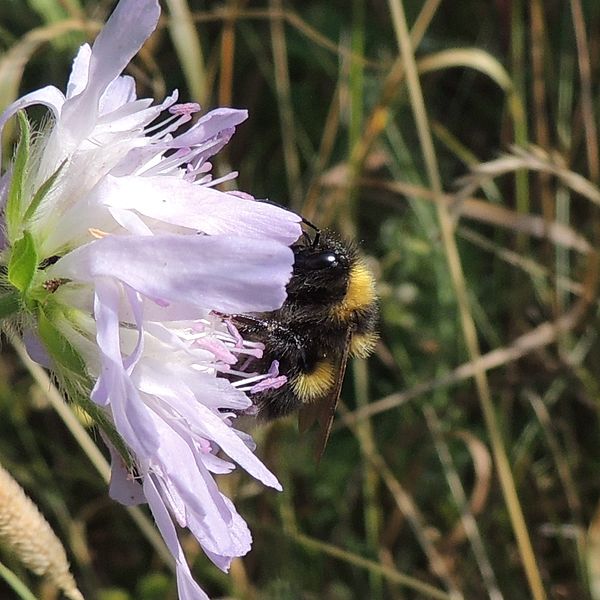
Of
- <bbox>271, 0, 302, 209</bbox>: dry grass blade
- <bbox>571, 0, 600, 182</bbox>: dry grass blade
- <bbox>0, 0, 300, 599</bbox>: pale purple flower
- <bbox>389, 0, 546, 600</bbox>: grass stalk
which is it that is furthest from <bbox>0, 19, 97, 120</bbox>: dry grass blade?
<bbox>571, 0, 600, 182</bbox>: dry grass blade

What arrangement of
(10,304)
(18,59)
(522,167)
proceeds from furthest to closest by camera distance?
(522,167)
(18,59)
(10,304)

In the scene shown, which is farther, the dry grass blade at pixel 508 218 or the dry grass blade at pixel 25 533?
the dry grass blade at pixel 508 218

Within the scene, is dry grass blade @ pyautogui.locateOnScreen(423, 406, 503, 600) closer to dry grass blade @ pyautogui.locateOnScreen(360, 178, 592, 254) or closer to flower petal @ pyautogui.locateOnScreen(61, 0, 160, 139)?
dry grass blade @ pyautogui.locateOnScreen(360, 178, 592, 254)

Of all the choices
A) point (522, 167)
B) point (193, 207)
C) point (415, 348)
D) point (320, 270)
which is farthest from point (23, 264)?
point (415, 348)

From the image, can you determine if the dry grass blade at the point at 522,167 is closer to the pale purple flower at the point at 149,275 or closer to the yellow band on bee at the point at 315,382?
the yellow band on bee at the point at 315,382

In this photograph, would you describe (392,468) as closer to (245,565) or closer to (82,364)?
(245,565)

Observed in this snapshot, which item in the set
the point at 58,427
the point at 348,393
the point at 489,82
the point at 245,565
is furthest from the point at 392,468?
the point at 489,82

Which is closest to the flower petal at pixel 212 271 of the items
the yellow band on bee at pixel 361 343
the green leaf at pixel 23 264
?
the green leaf at pixel 23 264

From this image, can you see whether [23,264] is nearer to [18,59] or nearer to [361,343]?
[361,343]
